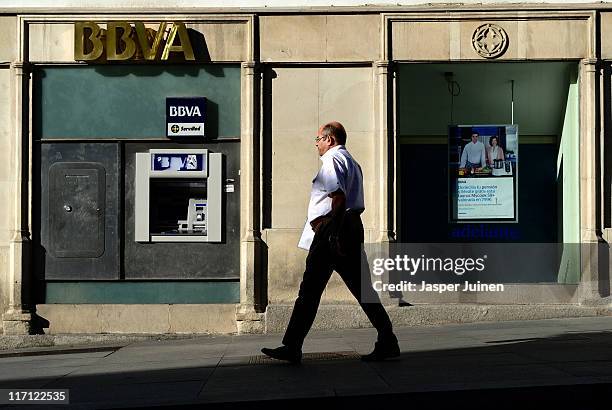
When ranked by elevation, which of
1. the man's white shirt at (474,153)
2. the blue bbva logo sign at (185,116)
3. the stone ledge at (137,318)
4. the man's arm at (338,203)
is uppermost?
the blue bbva logo sign at (185,116)

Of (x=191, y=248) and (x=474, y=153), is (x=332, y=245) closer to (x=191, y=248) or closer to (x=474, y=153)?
(x=191, y=248)

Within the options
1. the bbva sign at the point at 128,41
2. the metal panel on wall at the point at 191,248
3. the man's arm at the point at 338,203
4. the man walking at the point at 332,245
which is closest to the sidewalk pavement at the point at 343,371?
the man walking at the point at 332,245

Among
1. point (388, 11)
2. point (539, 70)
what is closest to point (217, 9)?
point (388, 11)

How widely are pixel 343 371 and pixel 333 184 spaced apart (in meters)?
1.37

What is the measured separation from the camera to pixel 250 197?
12.5m

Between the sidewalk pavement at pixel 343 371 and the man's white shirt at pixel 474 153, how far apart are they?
2.74 metres

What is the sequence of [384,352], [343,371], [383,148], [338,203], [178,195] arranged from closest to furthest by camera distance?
[343,371] → [338,203] → [384,352] → [383,148] → [178,195]

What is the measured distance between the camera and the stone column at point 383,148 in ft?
41.0

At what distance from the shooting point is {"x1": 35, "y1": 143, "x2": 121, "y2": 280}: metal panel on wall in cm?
1271

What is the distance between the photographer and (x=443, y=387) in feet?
21.0

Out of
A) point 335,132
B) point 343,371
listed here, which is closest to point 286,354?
point 343,371

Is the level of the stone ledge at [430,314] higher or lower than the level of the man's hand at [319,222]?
lower

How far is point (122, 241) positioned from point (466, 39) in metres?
4.95

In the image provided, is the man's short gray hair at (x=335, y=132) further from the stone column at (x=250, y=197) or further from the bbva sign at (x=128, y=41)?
the bbva sign at (x=128, y=41)
